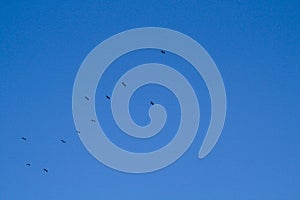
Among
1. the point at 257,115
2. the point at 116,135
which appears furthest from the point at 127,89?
the point at 257,115

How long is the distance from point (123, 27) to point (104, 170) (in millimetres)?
678

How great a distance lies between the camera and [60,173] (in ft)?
6.07

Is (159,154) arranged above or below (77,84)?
below

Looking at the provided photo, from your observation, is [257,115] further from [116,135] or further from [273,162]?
[116,135]

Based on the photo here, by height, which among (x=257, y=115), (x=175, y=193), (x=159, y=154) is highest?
(x=257, y=115)

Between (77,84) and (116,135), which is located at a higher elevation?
(77,84)

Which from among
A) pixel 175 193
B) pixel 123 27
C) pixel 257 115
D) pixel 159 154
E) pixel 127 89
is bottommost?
pixel 175 193

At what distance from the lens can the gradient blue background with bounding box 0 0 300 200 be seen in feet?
5.94

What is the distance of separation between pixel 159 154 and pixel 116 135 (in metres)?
0.22

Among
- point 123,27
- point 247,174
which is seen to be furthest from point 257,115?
point 123,27

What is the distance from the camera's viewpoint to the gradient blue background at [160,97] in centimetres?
181

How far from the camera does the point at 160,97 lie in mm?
1825

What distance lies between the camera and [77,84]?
1.84 metres

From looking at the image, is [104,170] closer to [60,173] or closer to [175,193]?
[60,173]
